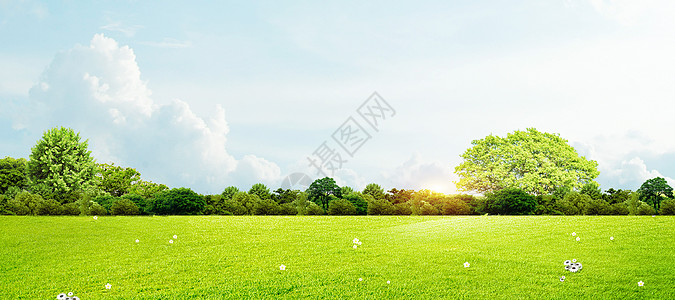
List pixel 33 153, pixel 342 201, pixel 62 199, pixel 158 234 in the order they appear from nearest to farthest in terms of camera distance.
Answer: pixel 158 234, pixel 342 201, pixel 62 199, pixel 33 153

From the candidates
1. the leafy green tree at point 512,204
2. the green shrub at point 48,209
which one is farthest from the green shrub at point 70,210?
the leafy green tree at point 512,204

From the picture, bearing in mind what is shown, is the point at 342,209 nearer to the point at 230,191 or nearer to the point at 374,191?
the point at 374,191

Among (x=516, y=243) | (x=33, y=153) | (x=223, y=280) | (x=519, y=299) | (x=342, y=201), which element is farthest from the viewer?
(x=33, y=153)

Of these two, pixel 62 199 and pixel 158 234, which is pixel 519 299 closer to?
pixel 158 234

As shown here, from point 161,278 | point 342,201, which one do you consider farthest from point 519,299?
point 342,201

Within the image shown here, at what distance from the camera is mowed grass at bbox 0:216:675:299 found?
7.31 metres

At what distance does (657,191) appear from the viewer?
16.9 m

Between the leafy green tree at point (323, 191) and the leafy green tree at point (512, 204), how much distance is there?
20.0ft

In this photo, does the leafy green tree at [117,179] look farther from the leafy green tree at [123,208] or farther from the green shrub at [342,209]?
the green shrub at [342,209]

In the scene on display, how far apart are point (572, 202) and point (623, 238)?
7326 millimetres

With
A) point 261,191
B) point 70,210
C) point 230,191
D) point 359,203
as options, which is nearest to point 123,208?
point 70,210

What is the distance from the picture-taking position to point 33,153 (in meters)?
22.9

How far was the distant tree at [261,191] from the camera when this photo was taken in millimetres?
18375

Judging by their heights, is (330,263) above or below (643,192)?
below
